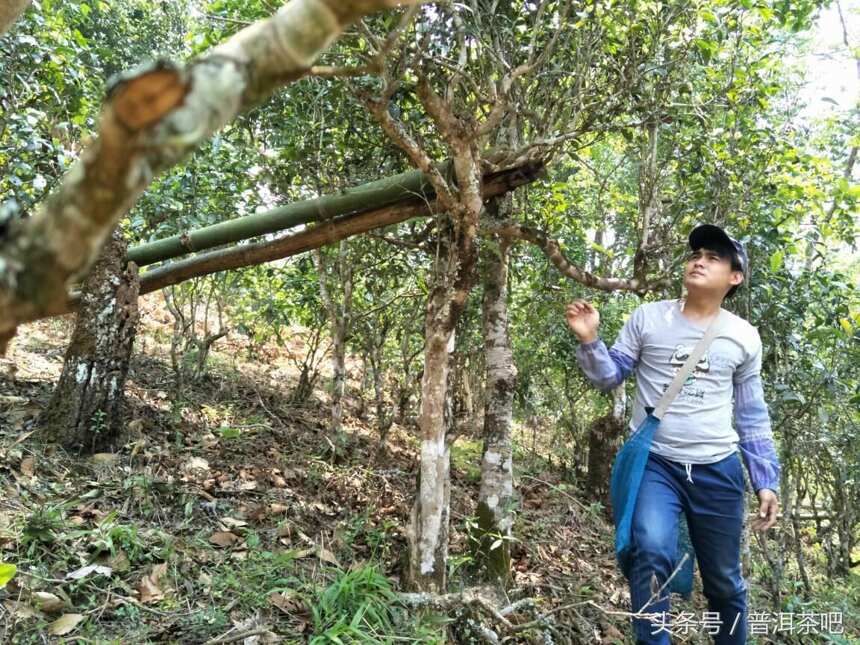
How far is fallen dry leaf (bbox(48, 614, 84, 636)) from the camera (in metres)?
2.52

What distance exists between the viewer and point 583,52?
12.8 ft

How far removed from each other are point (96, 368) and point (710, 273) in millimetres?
3857

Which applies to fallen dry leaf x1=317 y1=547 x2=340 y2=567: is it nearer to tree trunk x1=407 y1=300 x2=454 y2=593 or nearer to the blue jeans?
tree trunk x1=407 y1=300 x2=454 y2=593

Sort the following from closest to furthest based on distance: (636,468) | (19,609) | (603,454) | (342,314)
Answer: (19,609) → (636,468) → (342,314) → (603,454)

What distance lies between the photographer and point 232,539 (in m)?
3.58

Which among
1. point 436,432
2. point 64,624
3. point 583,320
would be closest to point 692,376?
point 583,320

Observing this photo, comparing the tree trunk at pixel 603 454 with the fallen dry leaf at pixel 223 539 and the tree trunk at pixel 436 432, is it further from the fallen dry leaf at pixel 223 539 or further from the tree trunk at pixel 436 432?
the fallen dry leaf at pixel 223 539

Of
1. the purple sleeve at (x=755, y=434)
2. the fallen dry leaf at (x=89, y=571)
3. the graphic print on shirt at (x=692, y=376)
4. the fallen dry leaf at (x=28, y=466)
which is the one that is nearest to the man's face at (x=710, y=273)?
the graphic print on shirt at (x=692, y=376)

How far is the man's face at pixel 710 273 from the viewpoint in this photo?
2975mm

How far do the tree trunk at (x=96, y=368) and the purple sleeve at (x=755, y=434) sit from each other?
3.91m

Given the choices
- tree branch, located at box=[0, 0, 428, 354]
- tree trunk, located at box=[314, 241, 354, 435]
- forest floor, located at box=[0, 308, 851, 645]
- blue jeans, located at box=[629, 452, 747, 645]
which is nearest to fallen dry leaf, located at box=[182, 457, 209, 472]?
forest floor, located at box=[0, 308, 851, 645]

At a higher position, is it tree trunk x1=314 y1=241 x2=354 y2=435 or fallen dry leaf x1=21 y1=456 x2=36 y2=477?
tree trunk x1=314 y1=241 x2=354 y2=435

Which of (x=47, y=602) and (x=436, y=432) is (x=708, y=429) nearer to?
(x=436, y=432)

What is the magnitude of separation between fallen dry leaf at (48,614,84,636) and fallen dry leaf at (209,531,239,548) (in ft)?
3.05
